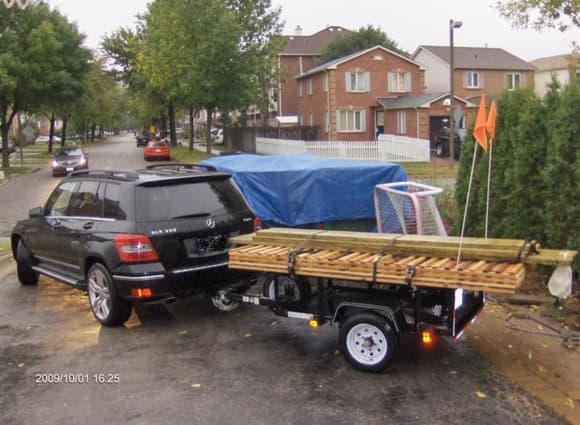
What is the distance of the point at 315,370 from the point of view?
18.5 feet

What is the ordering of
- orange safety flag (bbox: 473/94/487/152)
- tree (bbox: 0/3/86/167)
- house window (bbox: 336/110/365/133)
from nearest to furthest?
orange safety flag (bbox: 473/94/487/152) < tree (bbox: 0/3/86/167) < house window (bbox: 336/110/365/133)

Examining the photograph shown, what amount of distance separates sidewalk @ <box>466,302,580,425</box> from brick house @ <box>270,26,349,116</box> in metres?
47.3

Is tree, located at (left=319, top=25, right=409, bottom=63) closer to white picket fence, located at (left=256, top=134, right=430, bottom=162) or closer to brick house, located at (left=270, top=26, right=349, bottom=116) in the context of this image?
brick house, located at (left=270, top=26, right=349, bottom=116)

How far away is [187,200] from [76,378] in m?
2.23

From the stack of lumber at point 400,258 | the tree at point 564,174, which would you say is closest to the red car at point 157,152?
the tree at point 564,174

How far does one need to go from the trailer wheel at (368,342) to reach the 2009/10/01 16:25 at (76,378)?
79.5 inches

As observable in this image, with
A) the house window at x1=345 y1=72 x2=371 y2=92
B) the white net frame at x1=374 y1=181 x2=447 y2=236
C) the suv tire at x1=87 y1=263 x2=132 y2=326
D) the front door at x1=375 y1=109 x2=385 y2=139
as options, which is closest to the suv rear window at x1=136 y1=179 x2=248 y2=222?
the suv tire at x1=87 y1=263 x2=132 y2=326

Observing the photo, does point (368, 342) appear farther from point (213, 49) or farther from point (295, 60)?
point (295, 60)

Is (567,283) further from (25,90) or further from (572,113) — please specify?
(25,90)

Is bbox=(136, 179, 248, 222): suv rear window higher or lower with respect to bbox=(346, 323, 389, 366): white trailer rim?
higher

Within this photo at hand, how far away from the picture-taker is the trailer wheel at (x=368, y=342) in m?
5.41

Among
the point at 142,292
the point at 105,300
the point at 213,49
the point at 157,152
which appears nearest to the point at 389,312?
the point at 142,292

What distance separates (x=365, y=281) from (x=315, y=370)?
0.91m

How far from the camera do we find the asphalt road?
476 cm
